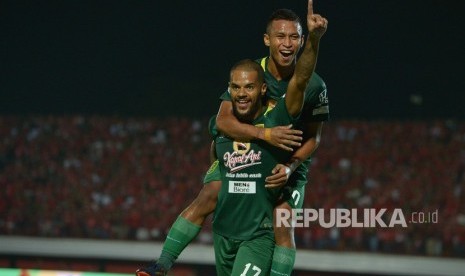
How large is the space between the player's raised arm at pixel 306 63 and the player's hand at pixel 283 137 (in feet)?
0.36

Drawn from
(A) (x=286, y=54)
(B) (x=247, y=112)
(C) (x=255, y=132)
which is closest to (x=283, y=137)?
(C) (x=255, y=132)

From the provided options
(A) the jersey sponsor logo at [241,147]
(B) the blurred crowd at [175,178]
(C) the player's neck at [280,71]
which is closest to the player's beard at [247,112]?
(A) the jersey sponsor logo at [241,147]

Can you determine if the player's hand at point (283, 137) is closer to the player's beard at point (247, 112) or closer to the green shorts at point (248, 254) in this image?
the player's beard at point (247, 112)

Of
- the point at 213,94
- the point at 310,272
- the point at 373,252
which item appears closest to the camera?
the point at 310,272

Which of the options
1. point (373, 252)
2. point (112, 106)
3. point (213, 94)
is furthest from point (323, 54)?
point (373, 252)

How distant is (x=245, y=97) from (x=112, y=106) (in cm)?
2072

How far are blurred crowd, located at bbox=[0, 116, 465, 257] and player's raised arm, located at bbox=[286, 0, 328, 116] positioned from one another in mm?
9451

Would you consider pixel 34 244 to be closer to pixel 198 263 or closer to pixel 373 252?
pixel 198 263

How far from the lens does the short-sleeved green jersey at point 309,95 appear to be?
4895mm

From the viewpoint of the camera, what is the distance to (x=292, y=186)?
5.08 m

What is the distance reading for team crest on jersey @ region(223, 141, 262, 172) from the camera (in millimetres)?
4793

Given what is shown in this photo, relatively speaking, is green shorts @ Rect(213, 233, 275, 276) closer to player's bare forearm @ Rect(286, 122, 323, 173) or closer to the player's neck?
player's bare forearm @ Rect(286, 122, 323, 173)

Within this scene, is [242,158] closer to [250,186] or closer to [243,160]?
[243,160]

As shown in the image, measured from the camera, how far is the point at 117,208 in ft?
56.0
